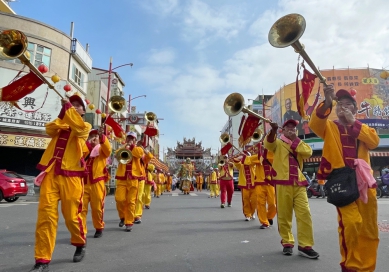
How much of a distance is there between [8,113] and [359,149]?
21346 millimetres

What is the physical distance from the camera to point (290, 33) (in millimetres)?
3535

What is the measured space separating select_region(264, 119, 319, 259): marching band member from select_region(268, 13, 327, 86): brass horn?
1177 millimetres

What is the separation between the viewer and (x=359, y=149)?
3.34 meters

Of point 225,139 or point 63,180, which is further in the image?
point 225,139

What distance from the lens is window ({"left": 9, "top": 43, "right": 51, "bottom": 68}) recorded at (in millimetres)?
20891

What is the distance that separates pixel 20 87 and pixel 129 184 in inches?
127

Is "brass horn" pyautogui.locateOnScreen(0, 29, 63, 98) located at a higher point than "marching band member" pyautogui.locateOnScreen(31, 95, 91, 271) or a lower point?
higher

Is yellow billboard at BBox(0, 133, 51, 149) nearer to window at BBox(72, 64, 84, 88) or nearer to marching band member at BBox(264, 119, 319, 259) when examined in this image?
window at BBox(72, 64, 84, 88)

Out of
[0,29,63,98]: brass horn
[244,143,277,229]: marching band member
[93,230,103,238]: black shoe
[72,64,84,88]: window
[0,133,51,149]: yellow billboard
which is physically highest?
[72,64,84,88]: window

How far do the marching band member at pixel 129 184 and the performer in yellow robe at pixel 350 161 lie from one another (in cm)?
413

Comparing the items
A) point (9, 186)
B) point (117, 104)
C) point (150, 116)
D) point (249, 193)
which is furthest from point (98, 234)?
point (9, 186)

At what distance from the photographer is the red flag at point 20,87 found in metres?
3.86

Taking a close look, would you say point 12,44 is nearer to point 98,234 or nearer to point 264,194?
point 98,234

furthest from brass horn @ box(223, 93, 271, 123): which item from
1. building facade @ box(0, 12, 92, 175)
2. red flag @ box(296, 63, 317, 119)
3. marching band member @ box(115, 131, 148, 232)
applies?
building facade @ box(0, 12, 92, 175)
